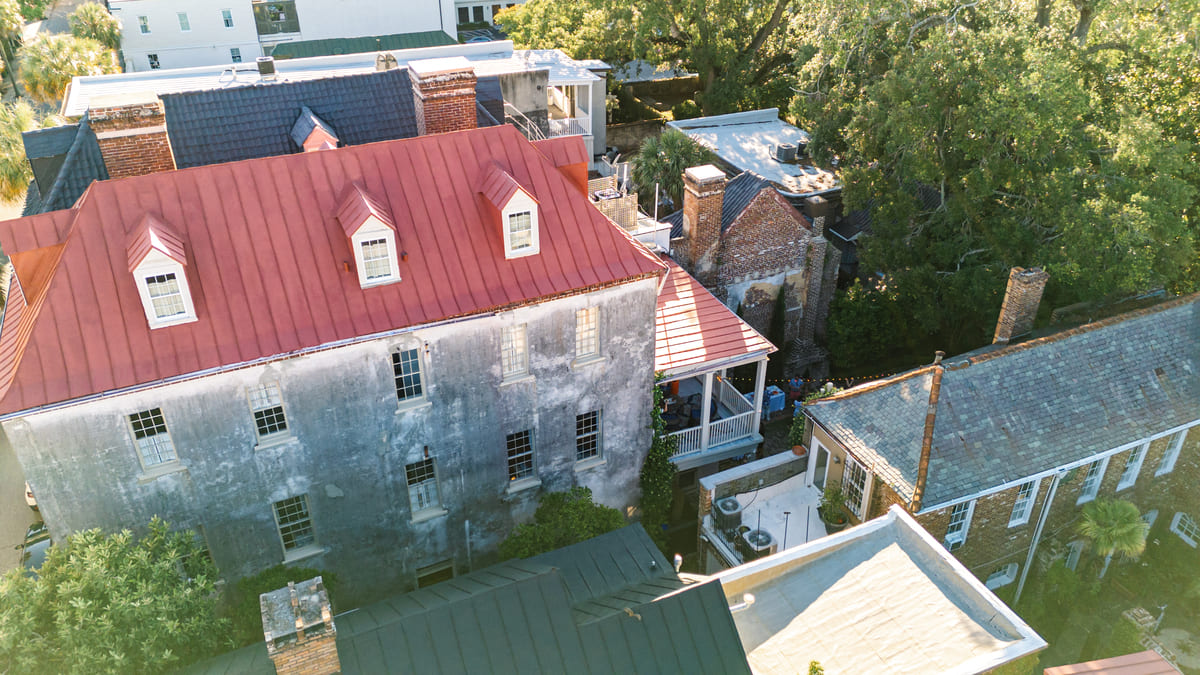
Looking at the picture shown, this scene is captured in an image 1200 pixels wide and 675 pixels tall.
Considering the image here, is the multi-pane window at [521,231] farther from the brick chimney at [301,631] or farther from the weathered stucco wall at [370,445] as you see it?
the brick chimney at [301,631]

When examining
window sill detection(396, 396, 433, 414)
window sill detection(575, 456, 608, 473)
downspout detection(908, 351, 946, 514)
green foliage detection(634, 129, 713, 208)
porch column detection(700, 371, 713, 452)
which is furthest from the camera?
green foliage detection(634, 129, 713, 208)

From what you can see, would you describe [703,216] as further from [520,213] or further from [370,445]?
[370,445]

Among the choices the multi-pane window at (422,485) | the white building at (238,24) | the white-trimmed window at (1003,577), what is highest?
the white building at (238,24)

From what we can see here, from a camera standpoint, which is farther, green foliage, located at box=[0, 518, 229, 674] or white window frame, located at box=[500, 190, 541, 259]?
white window frame, located at box=[500, 190, 541, 259]

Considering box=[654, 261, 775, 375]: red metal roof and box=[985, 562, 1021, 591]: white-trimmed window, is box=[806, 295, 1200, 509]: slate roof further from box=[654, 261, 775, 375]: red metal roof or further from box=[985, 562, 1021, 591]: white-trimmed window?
box=[985, 562, 1021, 591]: white-trimmed window

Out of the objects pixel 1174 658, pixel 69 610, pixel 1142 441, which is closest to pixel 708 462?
pixel 1142 441

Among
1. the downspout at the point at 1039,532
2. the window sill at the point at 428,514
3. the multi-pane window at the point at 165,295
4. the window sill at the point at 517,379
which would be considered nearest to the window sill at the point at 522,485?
the window sill at the point at 428,514

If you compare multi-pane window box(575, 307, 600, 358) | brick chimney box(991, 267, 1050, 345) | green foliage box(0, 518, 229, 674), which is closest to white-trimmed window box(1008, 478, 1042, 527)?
brick chimney box(991, 267, 1050, 345)
